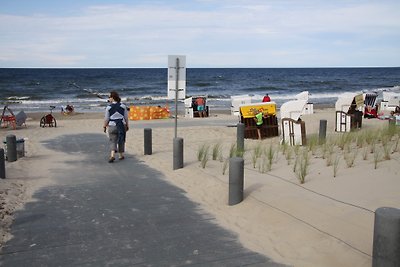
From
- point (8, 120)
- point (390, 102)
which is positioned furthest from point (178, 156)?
point (390, 102)

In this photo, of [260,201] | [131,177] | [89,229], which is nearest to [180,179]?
[131,177]

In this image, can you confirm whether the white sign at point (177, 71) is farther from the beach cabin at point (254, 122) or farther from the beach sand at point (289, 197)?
the beach cabin at point (254, 122)

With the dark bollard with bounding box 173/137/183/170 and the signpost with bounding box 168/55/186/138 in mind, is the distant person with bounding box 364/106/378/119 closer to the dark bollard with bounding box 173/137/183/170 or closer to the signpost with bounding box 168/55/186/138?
the signpost with bounding box 168/55/186/138

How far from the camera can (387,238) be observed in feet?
13.6

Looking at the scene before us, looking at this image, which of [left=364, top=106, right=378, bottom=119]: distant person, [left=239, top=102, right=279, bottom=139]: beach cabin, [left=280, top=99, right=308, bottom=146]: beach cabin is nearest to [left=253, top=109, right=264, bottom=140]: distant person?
[left=239, top=102, right=279, bottom=139]: beach cabin

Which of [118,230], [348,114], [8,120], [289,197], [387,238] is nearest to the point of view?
[387,238]

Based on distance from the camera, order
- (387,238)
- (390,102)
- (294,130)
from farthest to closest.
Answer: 1. (390,102)
2. (294,130)
3. (387,238)

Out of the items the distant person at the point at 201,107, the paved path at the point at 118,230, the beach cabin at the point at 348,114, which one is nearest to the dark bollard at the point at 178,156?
the paved path at the point at 118,230

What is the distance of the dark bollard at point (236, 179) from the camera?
22.3ft

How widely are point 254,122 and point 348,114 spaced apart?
3.69 m

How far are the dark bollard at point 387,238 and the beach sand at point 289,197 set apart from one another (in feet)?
1.67

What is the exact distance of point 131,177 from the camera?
29.4 ft

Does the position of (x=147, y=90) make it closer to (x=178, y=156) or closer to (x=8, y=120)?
(x=8, y=120)

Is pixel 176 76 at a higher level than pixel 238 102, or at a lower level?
higher
